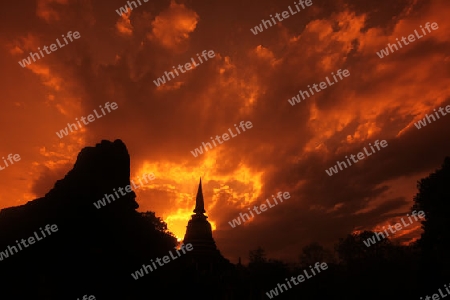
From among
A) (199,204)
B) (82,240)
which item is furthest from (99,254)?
(199,204)

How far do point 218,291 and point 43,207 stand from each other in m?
15.9

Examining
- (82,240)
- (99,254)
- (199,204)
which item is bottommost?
(99,254)

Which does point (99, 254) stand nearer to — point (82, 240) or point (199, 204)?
point (82, 240)

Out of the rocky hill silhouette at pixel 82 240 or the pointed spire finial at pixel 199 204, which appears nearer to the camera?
the rocky hill silhouette at pixel 82 240

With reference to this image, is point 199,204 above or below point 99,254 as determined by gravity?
above

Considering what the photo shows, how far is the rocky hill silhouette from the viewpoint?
63.6 feet

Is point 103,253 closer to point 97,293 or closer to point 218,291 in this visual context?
point 97,293

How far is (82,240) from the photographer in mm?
21938

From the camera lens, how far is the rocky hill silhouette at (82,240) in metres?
19.4

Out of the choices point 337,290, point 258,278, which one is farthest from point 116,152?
point 337,290

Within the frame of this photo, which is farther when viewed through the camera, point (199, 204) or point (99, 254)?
point (199, 204)

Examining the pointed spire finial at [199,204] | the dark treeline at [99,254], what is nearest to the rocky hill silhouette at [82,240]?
the dark treeline at [99,254]

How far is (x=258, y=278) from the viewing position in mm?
43719

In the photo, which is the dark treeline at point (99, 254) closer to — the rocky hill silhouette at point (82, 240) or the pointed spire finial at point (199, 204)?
the rocky hill silhouette at point (82, 240)
